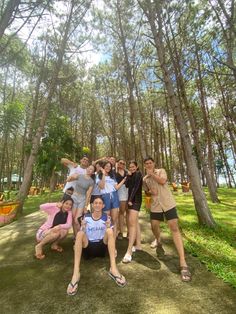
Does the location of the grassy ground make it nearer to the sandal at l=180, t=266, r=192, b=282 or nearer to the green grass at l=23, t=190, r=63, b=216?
the sandal at l=180, t=266, r=192, b=282

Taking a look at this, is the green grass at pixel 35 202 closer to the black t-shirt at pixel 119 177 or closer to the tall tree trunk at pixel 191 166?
the black t-shirt at pixel 119 177

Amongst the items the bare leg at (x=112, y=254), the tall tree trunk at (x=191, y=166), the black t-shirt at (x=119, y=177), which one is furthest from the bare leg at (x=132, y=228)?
the tall tree trunk at (x=191, y=166)

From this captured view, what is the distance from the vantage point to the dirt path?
3717 millimetres

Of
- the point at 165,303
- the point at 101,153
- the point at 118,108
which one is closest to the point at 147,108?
the point at 118,108

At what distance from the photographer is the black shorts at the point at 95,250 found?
16.2 ft

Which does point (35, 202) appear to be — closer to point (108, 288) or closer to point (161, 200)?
point (161, 200)

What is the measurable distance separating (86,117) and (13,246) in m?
27.4

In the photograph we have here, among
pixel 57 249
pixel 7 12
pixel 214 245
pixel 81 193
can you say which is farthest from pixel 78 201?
pixel 7 12

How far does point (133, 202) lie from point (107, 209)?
2.05ft

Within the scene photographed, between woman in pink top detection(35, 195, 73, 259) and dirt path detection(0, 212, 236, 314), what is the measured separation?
0.27 m

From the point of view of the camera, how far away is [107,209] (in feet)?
19.2

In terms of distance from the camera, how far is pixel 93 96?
1155 inches

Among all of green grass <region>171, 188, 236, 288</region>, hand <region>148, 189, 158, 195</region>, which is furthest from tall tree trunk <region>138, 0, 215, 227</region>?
hand <region>148, 189, 158, 195</region>

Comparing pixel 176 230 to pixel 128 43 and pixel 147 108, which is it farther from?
pixel 147 108
